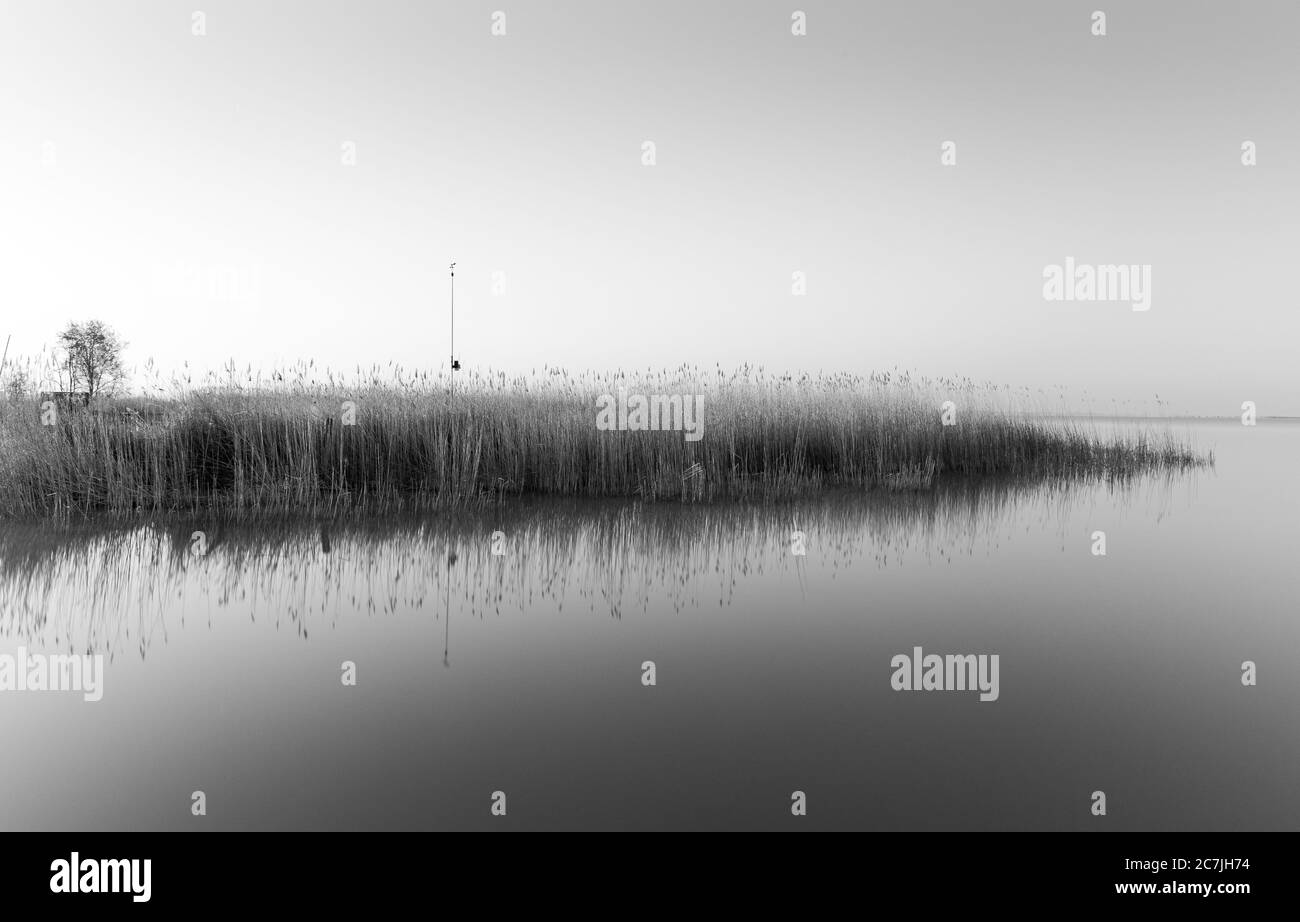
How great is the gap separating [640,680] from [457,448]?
18.1 feet

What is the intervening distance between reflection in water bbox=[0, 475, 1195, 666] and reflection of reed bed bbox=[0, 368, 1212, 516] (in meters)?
0.84

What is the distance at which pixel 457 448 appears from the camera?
8070mm

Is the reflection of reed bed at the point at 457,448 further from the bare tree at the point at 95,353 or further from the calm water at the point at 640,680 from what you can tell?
the bare tree at the point at 95,353

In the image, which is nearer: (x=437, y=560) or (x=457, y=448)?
(x=437, y=560)

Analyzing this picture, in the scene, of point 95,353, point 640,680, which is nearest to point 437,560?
point 640,680

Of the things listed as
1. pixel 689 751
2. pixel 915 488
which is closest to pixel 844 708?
pixel 689 751

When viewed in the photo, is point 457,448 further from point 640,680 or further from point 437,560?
point 640,680

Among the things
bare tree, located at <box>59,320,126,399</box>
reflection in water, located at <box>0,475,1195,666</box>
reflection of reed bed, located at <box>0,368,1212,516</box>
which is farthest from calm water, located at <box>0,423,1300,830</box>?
bare tree, located at <box>59,320,126,399</box>

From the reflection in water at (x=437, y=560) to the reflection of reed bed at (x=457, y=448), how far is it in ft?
2.75

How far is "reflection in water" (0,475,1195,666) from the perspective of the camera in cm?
385

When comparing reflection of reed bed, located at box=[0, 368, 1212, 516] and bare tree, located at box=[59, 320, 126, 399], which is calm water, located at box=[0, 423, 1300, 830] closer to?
reflection of reed bed, located at box=[0, 368, 1212, 516]

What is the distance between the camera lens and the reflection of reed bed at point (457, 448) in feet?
21.9
